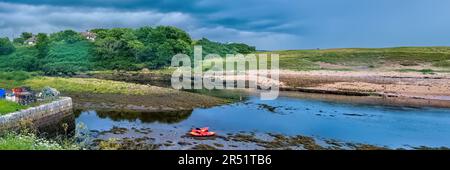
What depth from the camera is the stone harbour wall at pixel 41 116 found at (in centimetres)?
2156

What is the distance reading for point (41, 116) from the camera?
82.5ft

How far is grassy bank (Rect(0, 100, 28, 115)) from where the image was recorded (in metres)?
22.6

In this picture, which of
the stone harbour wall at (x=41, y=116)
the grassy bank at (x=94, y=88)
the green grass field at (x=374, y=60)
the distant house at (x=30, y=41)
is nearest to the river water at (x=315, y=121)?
the stone harbour wall at (x=41, y=116)

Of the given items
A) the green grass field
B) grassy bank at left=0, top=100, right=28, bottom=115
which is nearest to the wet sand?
the green grass field

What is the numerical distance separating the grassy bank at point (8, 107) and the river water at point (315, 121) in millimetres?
5364

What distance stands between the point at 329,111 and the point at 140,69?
2810 inches

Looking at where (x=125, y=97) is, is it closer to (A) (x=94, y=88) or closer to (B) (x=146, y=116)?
(A) (x=94, y=88)

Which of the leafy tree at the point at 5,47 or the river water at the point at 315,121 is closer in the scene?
the river water at the point at 315,121
